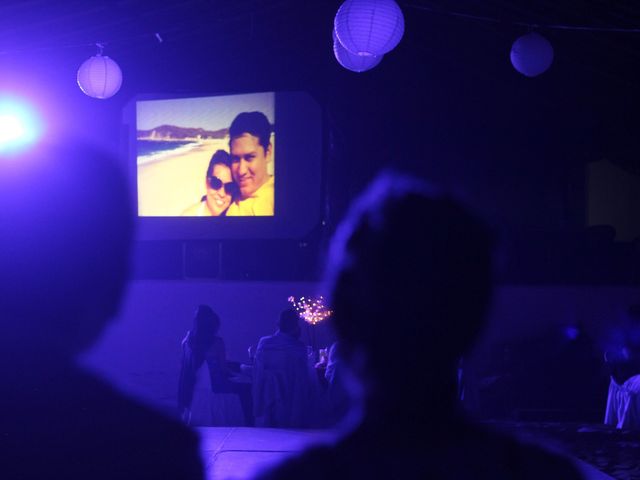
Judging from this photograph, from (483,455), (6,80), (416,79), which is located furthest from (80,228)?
(6,80)

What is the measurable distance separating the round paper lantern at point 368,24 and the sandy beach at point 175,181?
13.0 ft

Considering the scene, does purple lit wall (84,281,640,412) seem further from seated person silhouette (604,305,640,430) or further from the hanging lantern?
the hanging lantern

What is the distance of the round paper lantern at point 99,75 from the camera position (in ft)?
17.1

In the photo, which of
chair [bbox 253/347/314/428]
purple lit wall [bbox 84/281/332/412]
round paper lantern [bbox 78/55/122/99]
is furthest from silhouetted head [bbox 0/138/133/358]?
purple lit wall [bbox 84/281/332/412]

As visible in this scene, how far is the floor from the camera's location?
322 centimetres

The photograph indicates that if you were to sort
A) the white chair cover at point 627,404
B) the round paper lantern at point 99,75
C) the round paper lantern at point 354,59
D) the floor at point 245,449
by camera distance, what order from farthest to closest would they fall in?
the round paper lantern at point 99,75 → the white chair cover at point 627,404 → the round paper lantern at point 354,59 → the floor at point 245,449

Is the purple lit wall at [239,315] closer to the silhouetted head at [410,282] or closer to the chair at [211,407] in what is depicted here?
the chair at [211,407]

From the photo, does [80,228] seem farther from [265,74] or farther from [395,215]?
[265,74]

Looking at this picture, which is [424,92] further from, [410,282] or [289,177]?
[410,282]

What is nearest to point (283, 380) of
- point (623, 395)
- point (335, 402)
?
point (335, 402)

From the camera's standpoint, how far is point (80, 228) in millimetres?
718

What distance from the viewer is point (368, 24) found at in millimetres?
3764

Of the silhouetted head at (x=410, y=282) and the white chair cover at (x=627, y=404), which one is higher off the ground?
the silhouetted head at (x=410, y=282)

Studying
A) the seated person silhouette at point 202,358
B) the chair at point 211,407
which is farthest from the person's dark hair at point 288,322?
the chair at point 211,407
